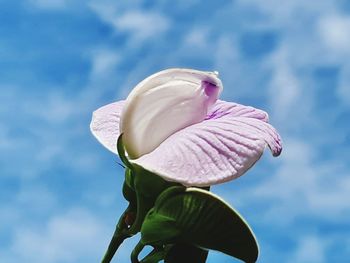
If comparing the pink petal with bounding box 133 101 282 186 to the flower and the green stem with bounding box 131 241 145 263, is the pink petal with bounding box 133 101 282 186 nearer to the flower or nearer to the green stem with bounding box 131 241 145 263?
the flower

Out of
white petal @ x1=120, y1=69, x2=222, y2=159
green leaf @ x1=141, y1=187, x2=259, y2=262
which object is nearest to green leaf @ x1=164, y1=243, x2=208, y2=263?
green leaf @ x1=141, y1=187, x2=259, y2=262

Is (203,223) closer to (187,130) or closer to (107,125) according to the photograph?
(187,130)

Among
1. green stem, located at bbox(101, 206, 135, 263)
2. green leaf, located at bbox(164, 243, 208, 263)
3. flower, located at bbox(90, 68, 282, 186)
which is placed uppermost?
flower, located at bbox(90, 68, 282, 186)

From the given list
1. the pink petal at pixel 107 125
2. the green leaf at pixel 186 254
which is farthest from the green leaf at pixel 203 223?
the pink petal at pixel 107 125

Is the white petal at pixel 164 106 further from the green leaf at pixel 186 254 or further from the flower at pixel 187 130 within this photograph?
the green leaf at pixel 186 254

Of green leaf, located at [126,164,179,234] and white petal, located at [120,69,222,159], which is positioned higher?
white petal, located at [120,69,222,159]

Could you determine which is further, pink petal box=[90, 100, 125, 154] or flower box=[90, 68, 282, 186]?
pink petal box=[90, 100, 125, 154]
